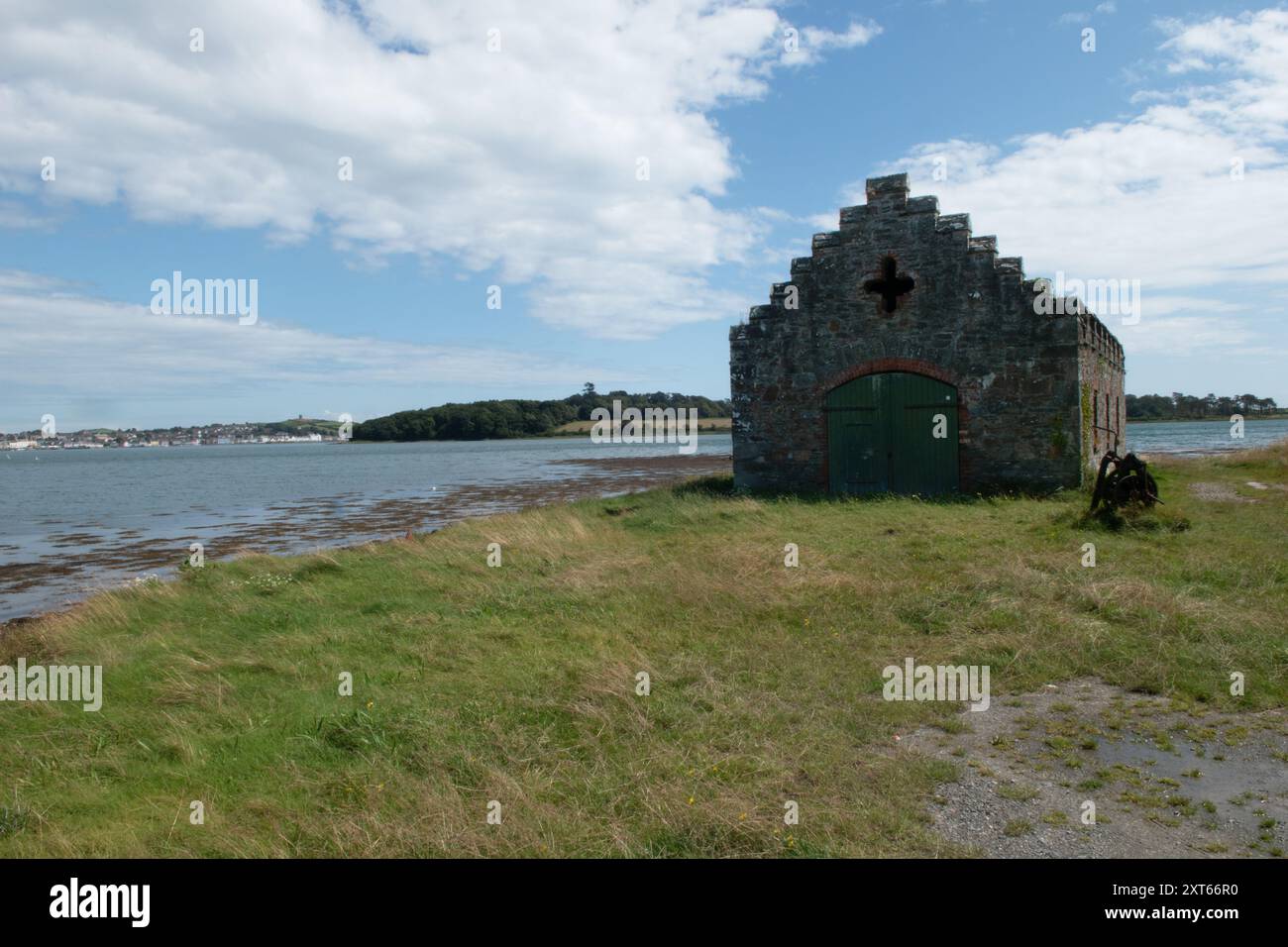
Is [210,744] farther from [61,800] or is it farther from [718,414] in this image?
[718,414]

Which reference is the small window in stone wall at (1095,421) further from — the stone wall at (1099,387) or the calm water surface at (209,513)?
the calm water surface at (209,513)

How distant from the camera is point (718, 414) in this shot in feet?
555

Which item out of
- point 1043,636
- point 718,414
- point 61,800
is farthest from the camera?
point 718,414

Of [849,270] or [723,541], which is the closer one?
[723,541]

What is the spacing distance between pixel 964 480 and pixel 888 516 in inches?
169

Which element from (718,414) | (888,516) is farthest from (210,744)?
(718,414)

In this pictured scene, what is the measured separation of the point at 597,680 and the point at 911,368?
1546 cm

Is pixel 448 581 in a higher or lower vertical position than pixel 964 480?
lower

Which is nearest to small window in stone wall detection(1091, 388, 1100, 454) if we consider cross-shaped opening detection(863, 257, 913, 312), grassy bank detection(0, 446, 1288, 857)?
cross-shaped opening detection(863, 257, 913, 312)

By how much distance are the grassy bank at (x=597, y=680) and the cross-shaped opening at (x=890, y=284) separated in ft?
25.5

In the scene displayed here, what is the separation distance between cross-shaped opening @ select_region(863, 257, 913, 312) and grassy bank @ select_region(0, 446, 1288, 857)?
25.5 ft

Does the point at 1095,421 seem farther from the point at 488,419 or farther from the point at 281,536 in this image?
the point at 488,419

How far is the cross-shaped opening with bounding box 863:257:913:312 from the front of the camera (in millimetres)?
20375
